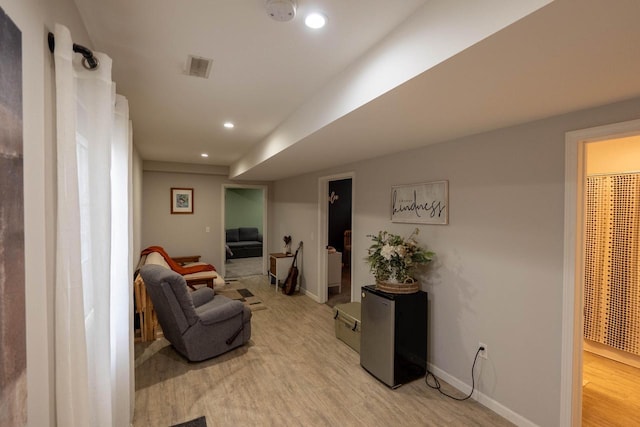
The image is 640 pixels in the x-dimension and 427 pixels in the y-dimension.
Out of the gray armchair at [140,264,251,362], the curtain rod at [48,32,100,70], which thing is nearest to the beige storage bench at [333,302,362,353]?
the gray armchair at [140,264,251,362]

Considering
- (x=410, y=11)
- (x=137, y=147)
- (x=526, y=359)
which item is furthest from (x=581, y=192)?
(x=137, y=147)

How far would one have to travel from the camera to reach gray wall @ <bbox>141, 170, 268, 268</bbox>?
5992 millimetres

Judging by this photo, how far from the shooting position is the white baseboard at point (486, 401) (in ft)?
7.13

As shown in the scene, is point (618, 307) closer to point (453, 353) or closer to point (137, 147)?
point (453, 353)

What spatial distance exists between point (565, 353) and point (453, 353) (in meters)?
0.92

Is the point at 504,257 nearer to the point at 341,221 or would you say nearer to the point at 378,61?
the point at 378,61

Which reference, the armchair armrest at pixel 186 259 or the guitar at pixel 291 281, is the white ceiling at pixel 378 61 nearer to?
the guitar at pixel 291 281

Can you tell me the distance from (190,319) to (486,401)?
2731 millimetres

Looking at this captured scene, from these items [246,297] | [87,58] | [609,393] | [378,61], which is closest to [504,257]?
[609,393]

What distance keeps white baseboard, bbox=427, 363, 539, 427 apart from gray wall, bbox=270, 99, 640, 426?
2 cm

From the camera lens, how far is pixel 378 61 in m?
1.64

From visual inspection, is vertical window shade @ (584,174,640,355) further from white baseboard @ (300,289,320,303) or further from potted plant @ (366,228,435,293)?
white baseboard @ (300,289,320,303)

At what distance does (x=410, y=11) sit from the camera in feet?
4.56

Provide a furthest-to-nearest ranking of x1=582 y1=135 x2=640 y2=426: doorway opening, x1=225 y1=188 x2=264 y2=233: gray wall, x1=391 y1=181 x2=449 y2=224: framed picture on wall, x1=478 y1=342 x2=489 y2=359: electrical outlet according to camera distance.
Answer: x1=225 y1=188 x2=264 y2=233: gray wall, x1=582 y1=135 x2=640 y2=426: doorway opening, x1=391 y1=181 x2=449 y2=224: framed picture on wall, x1=478 y1=342 x2=489 y2=359: electrical outlet
